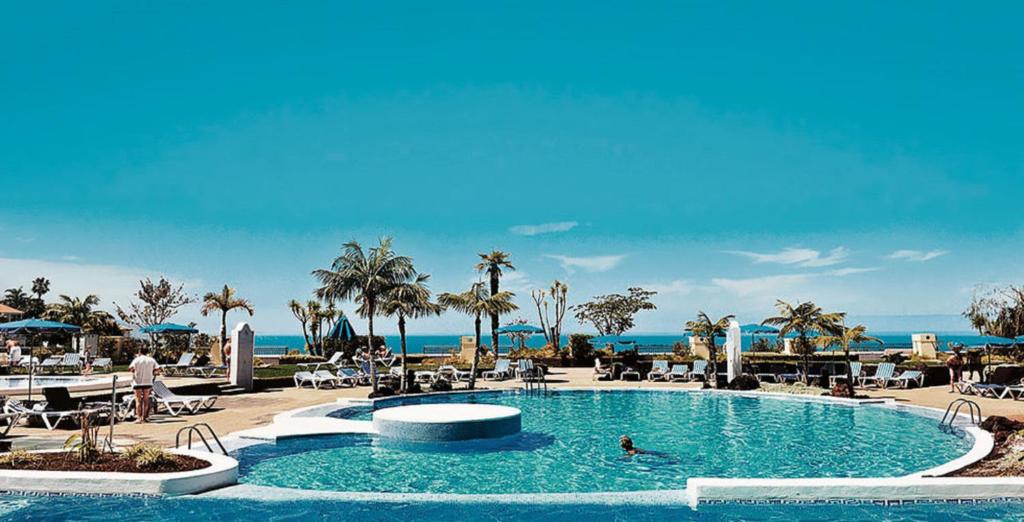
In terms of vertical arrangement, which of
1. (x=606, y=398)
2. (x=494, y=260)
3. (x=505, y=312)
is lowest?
(x=606, y=398)

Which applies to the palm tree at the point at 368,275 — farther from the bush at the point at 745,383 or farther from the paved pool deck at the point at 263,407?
the bush at the point at 745,383

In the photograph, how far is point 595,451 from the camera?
442 inches

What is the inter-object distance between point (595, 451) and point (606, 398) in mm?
8634

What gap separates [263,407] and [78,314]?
33.2 meters

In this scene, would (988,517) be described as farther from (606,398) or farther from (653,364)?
(653,364)

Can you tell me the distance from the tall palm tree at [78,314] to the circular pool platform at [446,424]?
1301 inches

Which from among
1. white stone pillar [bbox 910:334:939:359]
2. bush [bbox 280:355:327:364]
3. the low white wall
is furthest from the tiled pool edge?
bush [bbox 280:355:327:364]

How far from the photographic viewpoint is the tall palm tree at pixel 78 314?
39656 millimetres

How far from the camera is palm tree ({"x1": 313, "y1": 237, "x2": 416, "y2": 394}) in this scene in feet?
62.1

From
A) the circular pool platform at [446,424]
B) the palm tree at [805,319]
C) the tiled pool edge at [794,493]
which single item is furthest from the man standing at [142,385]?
the palm tree at [805,319]

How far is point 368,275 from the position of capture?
18.9m

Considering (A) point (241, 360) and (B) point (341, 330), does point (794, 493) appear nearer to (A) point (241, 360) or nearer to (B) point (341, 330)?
(A) point (241, 360)

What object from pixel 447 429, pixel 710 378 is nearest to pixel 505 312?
pixel 710 378

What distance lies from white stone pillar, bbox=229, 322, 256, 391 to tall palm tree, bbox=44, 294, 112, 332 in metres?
23.4
